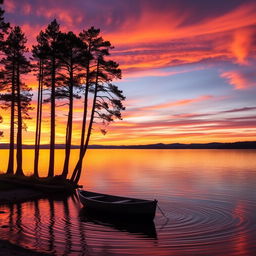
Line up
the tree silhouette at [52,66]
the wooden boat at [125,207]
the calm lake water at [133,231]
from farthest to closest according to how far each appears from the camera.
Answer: the tree silhouette at [52,66], the wooden boat at [125,207], the calm lake water at [133,231]

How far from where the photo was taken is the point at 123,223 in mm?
22016

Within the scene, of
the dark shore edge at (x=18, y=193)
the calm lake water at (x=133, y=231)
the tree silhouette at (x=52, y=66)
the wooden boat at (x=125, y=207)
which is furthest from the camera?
the tree silhouette at (x=52, y=66)

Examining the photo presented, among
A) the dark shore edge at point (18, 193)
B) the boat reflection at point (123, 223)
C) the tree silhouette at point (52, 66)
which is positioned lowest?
the boat reflection at point (123, 223)

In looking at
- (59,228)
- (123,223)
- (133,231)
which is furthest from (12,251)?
(123,223)

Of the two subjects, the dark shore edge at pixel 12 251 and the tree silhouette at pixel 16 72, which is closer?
the dark shore edge at pixel 12 251

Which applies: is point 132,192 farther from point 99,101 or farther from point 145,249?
point 145,249

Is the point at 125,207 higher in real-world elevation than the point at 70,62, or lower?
lower

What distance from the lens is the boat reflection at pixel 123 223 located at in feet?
65.3

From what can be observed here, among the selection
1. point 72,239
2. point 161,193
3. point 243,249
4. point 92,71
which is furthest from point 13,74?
point 243,249

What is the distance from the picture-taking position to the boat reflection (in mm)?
19891

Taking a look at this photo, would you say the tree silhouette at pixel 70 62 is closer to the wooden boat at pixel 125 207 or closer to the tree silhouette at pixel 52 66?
the tree silhouette at pixel 52 66

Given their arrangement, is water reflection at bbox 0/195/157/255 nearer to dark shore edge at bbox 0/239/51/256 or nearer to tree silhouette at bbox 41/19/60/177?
dark shore edge at bbox 0/239/51/256

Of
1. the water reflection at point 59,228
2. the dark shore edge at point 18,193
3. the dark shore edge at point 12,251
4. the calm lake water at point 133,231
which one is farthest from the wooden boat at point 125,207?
the dark shore edge at point 12,251

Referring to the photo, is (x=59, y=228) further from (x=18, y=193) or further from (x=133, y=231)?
(x=18, y=193)
